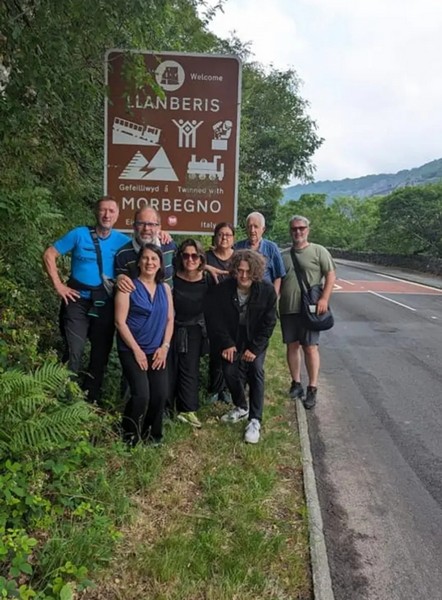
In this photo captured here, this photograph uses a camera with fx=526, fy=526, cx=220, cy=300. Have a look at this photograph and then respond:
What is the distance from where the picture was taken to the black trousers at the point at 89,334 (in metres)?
4.15

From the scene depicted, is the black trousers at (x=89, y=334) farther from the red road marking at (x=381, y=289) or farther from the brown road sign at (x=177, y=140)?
the red road marking at (x=381, y=289)

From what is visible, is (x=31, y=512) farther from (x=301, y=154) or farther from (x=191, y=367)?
(x=301, y=154)

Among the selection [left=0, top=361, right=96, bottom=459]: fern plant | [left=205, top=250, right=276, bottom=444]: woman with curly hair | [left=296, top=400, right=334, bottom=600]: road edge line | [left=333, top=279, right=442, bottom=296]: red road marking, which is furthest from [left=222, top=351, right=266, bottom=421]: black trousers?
[left=333, top=279, right=442, bottom=296]: red road marking

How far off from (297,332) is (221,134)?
2.20 metres

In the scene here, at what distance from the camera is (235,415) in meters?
4.85

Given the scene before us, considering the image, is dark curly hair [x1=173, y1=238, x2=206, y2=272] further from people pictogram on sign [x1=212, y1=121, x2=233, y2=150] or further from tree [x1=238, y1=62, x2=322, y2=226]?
tree [x1=238, y1=62, x2=322, y2=226]

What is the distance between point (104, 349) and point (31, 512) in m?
1.59

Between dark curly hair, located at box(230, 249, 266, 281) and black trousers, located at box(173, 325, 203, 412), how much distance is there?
66 cm

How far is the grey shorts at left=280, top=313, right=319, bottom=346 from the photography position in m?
5.62

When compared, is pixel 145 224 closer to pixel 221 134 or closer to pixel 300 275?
pixel 221 134

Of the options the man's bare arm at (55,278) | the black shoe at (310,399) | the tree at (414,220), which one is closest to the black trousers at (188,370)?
the man's bare arm at (55,278)

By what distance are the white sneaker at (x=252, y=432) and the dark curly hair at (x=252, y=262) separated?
1259mm

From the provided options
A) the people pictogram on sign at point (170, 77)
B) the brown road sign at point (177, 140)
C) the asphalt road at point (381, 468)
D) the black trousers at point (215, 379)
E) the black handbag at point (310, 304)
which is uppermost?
the people pictogram on sign at point (170, 77)

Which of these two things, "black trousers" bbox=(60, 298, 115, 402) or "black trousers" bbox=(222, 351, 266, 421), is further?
"black trousers" bbox=(222, 351, 266, 421)
